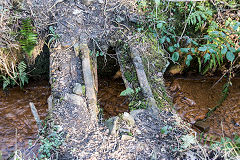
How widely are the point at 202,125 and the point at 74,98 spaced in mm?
2665

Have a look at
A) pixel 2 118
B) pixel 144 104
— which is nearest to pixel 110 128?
pixel 144 104

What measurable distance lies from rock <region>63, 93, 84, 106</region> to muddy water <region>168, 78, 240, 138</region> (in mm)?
2410

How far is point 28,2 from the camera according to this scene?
167 inches

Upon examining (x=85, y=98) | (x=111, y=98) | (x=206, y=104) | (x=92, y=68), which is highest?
(x=92, y=68)

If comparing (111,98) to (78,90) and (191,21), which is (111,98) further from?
(191,21)

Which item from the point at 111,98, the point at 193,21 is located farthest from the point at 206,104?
the point at 111,98

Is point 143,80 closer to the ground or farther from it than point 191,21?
closer to the ground

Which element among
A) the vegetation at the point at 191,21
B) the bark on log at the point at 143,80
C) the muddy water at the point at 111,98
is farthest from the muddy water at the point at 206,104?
the bark on log at the point at 143,80

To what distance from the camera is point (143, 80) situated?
3314mm

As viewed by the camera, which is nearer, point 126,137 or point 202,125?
point 126,137

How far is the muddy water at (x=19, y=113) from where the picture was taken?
3.97m

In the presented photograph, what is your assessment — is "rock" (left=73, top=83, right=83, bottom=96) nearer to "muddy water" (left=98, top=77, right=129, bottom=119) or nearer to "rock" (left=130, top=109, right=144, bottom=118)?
"rock" (left=130, top=109, right=144, bottom=118)

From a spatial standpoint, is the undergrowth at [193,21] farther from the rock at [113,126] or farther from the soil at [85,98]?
the rock at [113,126]

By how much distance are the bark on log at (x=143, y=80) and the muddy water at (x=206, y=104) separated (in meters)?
1.69
